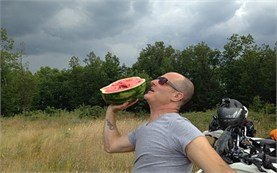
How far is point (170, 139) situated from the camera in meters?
2.34

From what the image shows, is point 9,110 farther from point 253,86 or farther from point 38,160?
point 38,160

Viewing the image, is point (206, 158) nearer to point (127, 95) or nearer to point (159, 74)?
point (127, 95)

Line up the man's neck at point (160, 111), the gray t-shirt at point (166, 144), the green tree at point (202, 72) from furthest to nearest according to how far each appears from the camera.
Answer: the green tree at point (202, 72) → the man's neck at point (160, 111) → the gray t-shirt at point (166, 144)

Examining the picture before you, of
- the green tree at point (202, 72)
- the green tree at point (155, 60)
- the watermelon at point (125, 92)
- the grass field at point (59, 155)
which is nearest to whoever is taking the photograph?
the watermelon at point (125, 92)

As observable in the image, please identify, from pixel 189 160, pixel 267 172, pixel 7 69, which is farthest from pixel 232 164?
pixel 7 69

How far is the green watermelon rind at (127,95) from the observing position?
293cm

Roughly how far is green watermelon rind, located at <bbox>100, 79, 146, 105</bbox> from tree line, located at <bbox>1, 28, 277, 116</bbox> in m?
33.9

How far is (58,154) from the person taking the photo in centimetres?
797

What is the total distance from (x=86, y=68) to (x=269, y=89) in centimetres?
2610

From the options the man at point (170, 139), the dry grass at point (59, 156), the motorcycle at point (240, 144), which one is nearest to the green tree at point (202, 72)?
the dry grass at point (59, 156)

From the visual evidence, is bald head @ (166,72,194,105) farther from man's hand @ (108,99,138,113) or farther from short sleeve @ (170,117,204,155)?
man's hand @ (108,99,138,113)

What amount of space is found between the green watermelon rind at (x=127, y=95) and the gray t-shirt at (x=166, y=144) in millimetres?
486

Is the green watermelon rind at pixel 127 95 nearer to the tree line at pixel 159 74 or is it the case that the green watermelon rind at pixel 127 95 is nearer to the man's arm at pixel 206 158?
the man's arm at pixel 206 158

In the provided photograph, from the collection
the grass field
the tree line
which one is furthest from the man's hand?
the tree line
